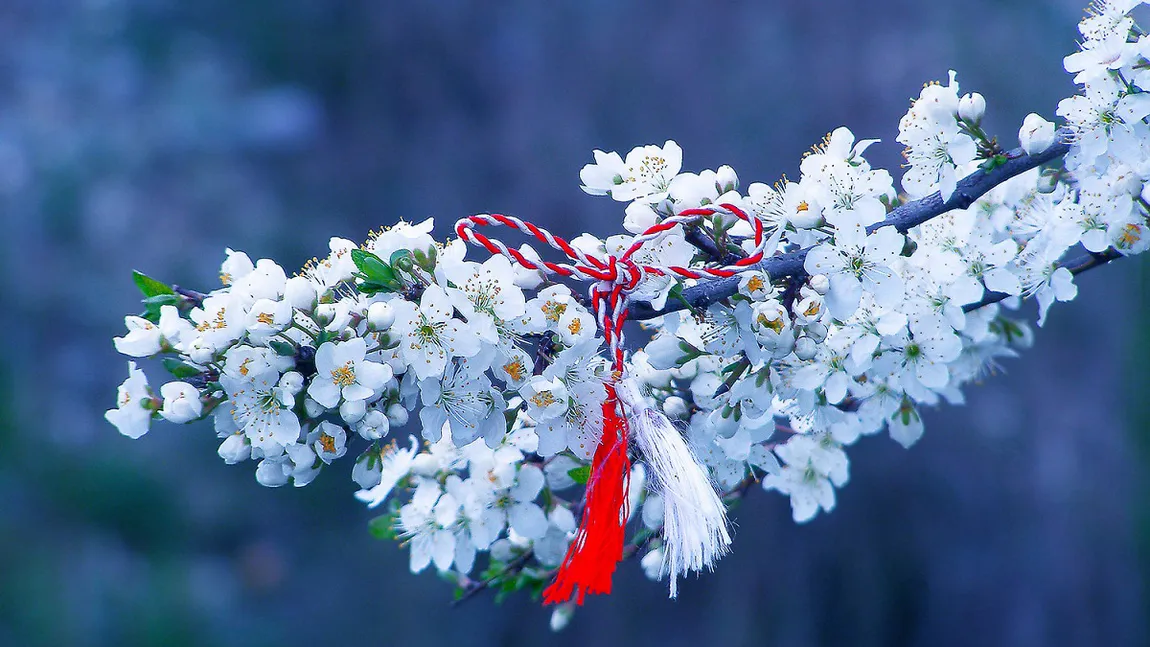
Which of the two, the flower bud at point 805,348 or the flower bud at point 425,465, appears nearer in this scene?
the flower bud at point 805,348

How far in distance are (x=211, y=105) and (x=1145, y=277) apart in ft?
8.60

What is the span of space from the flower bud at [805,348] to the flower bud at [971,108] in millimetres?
242

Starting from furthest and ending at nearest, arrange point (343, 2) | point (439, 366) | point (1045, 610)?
point (343, 2) < point (1045, 610) < point (439, 366)

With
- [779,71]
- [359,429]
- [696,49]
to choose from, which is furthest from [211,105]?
[359,429]

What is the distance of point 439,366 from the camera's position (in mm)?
679

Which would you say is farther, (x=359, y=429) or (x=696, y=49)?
(x=696, y=49)

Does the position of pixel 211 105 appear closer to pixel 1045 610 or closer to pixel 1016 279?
pixel 1016 279

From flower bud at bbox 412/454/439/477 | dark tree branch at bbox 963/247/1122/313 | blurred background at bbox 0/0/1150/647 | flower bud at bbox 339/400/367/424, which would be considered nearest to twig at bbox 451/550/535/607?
flower bud at bbox 412/454/439/477

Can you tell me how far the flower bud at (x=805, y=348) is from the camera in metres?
0.74

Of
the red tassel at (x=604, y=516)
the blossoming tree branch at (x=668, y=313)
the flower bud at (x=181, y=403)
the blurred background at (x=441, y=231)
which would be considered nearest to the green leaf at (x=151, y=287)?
the blossoming tree branch at (x=668, y=313)

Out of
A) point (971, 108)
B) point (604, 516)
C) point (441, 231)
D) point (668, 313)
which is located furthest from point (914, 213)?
point (441, 231)

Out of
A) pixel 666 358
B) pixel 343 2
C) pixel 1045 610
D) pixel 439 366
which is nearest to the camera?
pixel 439 366

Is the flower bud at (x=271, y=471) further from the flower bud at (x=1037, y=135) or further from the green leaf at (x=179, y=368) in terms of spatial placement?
the flower bud at (x=1037, y=135)

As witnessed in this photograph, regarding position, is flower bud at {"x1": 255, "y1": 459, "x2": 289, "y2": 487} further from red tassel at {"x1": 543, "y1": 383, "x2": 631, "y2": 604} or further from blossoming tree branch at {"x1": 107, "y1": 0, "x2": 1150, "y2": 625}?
red tassel at {"x1": 543, "y1": 383, "x2": 631, "y2": 604}
